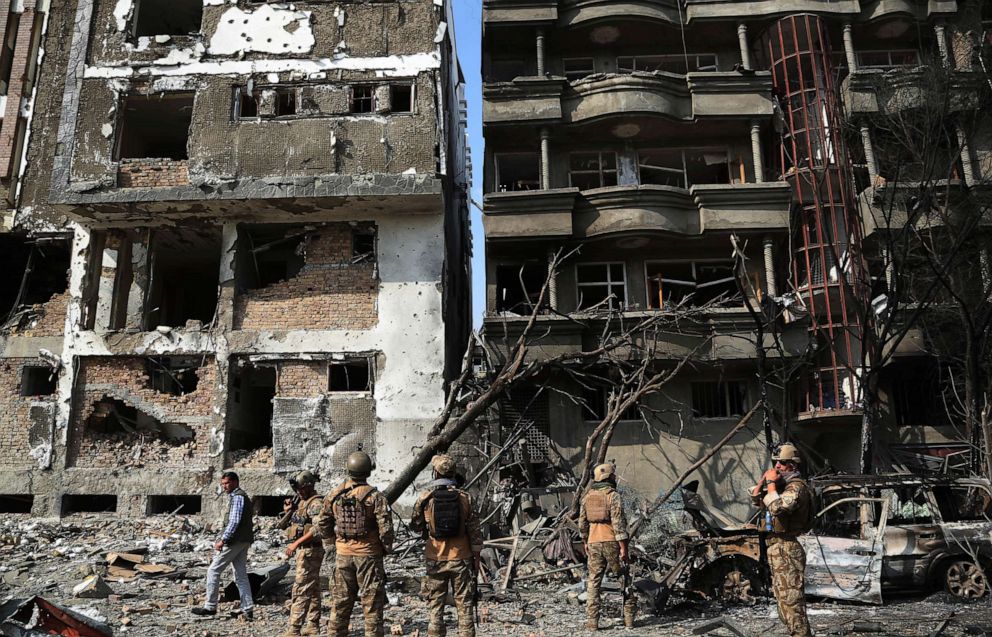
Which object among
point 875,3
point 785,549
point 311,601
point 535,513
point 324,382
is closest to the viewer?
point 785,549

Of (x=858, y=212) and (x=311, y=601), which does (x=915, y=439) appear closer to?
(x=858, y=212)

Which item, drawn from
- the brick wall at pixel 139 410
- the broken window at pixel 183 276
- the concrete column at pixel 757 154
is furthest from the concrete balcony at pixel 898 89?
the brick wall at pixel 139 410

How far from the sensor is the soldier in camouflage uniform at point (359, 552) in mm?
7059

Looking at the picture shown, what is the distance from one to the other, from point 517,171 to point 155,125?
940 cm

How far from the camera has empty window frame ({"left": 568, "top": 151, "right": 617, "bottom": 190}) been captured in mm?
20062

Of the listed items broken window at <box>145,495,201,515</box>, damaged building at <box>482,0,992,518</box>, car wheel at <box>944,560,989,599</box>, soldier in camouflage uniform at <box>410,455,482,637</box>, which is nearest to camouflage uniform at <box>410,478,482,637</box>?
soldier in camouflage uniform at <box>410,455,482,637</box>

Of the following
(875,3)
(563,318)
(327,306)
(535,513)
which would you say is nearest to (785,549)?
(535,513)

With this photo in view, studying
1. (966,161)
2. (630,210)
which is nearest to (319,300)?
(630,210)

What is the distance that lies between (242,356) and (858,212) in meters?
14.9

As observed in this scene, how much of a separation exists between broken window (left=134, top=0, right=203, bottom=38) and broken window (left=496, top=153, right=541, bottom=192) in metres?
8.57

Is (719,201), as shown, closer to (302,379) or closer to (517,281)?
(517,281)

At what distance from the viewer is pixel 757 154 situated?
62.2 ft

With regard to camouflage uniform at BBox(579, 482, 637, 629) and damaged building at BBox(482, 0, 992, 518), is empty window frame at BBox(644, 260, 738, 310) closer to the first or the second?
damaged building at BBox(482, 0, 992, 518)

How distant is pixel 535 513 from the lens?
13656mm
